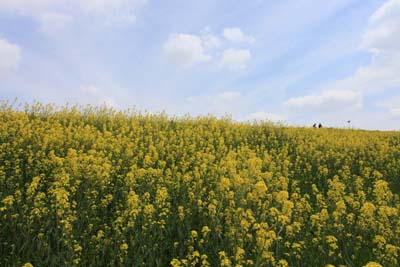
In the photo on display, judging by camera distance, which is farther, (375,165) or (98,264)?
(375,165)

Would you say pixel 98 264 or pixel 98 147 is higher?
pixel 98 147

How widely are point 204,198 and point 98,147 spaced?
419cm

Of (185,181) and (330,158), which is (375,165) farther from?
(185,181)

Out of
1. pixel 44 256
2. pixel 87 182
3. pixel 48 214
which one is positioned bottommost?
pixel 44 256

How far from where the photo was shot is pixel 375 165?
1259cm

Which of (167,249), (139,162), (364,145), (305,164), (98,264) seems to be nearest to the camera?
(98,264)

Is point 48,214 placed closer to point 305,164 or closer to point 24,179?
point 24,179

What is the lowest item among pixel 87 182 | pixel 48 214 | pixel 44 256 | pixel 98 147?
pixel 44 256

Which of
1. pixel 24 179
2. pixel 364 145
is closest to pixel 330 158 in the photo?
pixel 364 145

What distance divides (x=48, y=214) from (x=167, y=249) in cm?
213

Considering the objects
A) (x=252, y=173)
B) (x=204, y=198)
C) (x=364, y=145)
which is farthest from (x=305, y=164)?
(x=204, y=198)

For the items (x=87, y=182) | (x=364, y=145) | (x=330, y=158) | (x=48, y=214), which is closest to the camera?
(x=48, y=214)

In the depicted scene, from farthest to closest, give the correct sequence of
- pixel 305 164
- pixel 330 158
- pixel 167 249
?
pixel 330 158
pixel 305 164
pixel 167 249

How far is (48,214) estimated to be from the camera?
5.88 metres
